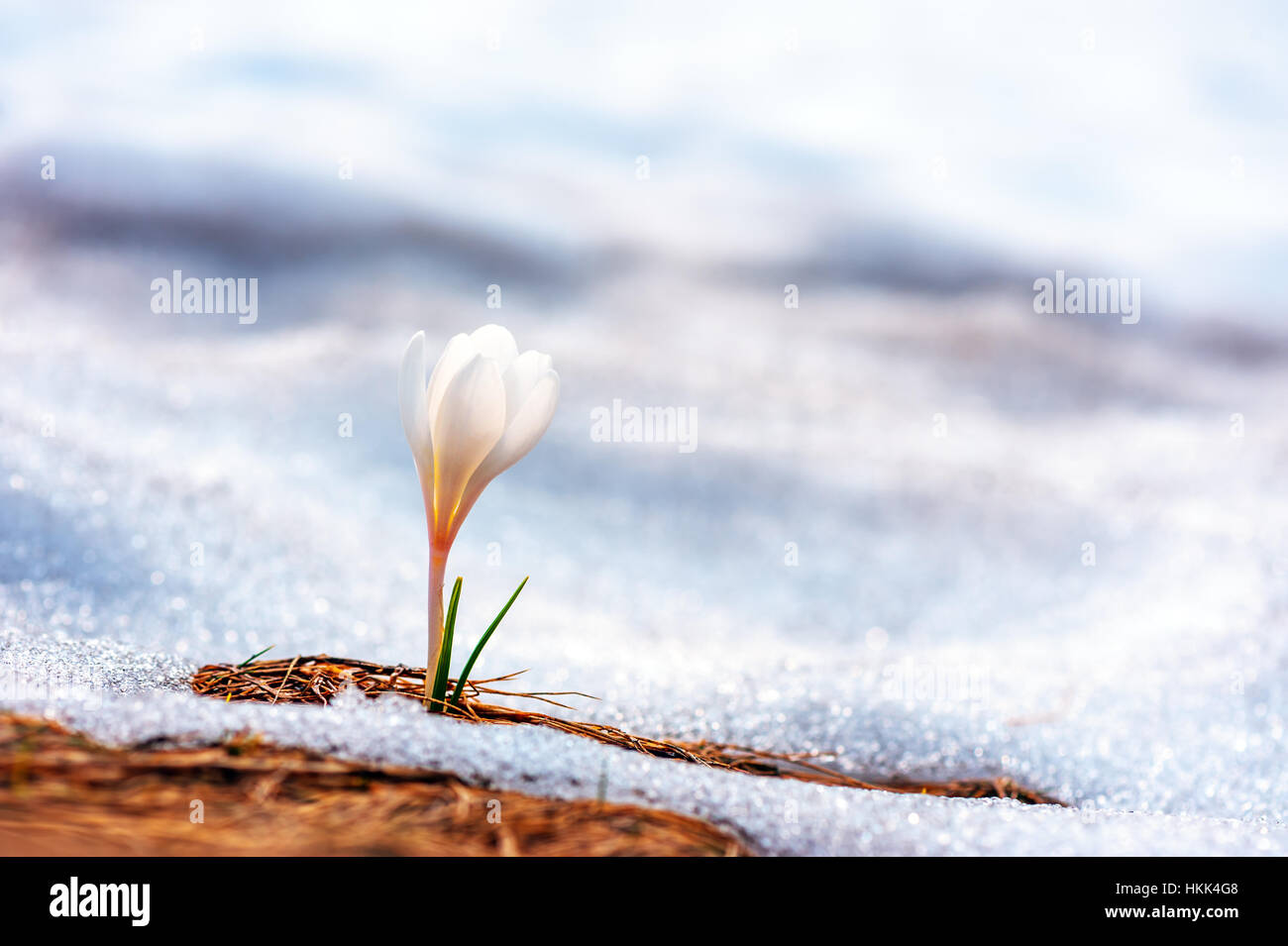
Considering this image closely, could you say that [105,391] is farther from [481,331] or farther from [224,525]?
[481,331]

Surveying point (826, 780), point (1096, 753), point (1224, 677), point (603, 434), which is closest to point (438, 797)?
point (826, 780)

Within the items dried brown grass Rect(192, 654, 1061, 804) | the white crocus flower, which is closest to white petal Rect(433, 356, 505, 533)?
the white crocus flower

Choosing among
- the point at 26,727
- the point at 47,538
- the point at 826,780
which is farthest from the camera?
the point at 47,538

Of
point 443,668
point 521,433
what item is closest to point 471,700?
point 443,668

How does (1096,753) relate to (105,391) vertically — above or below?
below

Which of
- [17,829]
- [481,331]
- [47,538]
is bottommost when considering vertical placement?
[17,829]

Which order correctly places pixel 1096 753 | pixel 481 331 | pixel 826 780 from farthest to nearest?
pixel 1096 753, pixel 826 780, pixel 481 331
